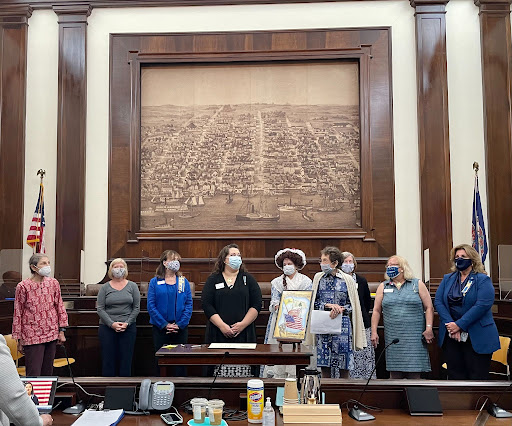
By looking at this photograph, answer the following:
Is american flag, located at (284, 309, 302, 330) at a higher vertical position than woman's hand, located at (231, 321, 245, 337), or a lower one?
higher

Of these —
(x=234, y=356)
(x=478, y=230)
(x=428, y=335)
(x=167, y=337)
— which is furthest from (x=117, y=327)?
(x=478, y=230)

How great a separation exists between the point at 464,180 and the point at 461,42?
204 cm

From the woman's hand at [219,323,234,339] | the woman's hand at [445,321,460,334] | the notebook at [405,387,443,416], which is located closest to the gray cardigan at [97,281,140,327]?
the woman's hand at [219,323,234,339]

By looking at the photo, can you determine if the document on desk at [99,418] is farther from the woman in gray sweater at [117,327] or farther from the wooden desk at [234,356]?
the woman in gray sweater at [117,327]

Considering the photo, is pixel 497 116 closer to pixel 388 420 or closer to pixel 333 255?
pixel 333 255

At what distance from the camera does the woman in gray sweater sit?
→ 19.1ft

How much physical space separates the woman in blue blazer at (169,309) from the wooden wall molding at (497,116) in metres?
4.64

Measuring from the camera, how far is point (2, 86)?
28.5 ft

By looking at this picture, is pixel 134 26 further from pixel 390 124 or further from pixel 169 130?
pixel 390 124

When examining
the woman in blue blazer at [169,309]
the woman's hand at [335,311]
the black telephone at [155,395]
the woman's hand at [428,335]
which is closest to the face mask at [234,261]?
the woman in blue blazer at [169,309]

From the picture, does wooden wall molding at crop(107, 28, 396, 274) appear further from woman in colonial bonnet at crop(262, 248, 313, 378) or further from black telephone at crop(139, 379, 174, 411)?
black telephone at crop(139, 379, 174, 411)

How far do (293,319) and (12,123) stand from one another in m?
6.05

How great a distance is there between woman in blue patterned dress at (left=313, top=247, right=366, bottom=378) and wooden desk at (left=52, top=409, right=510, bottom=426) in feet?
6.55

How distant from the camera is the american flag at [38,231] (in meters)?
8.38
